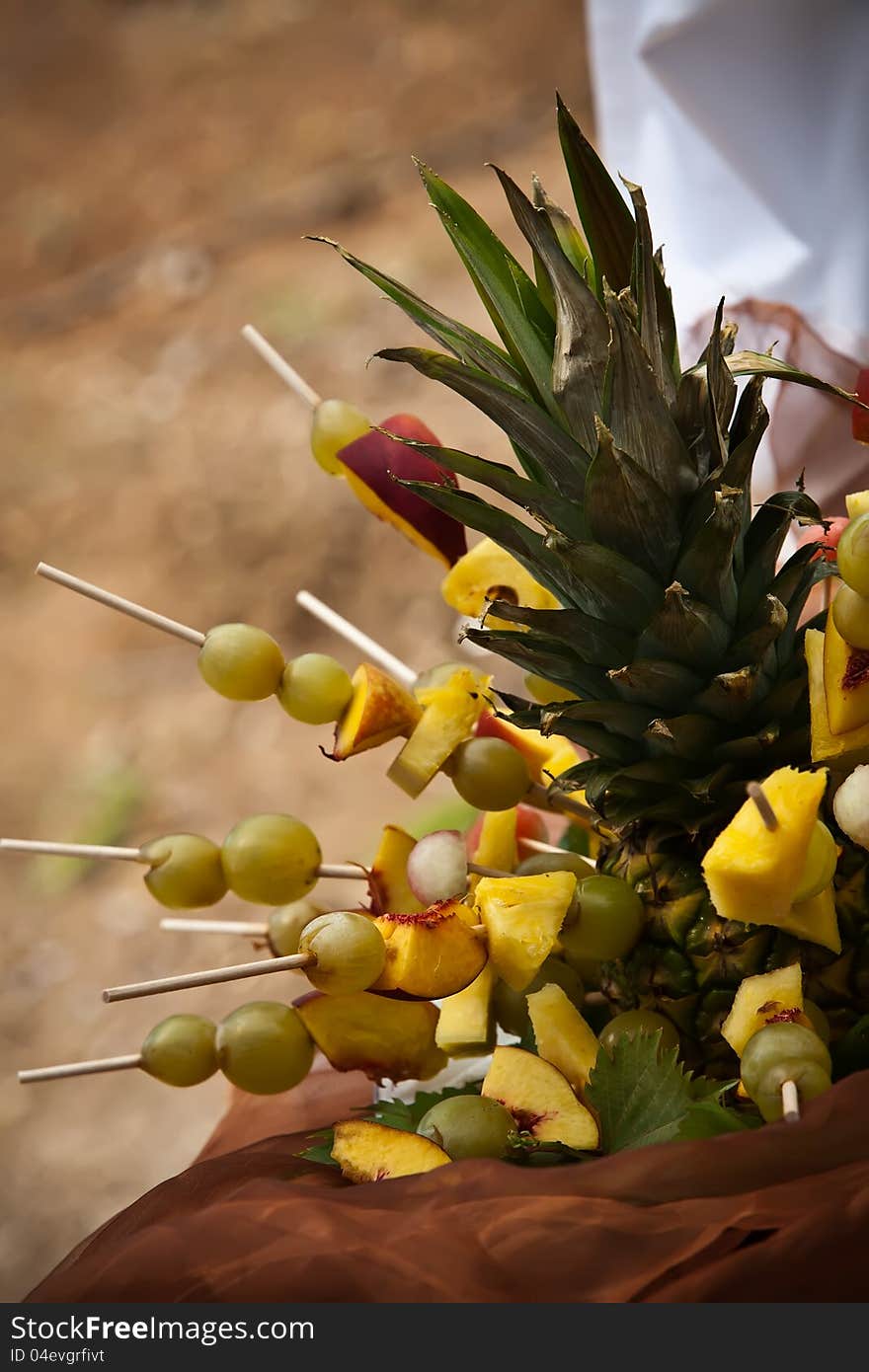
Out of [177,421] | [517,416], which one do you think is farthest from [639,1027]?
[177,421]

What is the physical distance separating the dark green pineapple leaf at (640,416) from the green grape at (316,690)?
0.17m

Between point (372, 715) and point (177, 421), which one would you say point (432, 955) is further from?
point (177, 421)

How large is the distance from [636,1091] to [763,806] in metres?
0.13

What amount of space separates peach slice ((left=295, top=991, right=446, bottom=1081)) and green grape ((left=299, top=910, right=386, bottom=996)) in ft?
0.10

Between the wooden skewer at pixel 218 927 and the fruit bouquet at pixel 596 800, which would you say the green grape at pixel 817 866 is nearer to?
the fruit bouquet at pixel 596 800

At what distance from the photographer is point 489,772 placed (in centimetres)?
55

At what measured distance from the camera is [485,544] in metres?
0.58

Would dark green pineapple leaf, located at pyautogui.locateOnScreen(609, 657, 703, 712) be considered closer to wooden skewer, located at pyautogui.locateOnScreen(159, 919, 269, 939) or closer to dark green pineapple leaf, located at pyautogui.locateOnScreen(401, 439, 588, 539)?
dark green pineapple leaf, located at pyautogui.locateOnScreen(401, 439, 588, 539)

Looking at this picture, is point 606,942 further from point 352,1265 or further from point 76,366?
point 76,366

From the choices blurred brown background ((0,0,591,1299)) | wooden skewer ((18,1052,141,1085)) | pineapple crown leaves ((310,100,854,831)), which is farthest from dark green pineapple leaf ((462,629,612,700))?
blurred brown background ((0,0,591,1299))

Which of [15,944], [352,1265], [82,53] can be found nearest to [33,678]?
[15,944]

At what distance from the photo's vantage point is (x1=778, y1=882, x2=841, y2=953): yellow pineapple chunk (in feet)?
1.50

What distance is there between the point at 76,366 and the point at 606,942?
352cm

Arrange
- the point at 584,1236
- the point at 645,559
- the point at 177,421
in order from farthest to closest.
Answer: the point at 177,421 → the point at 645,559 → the point at 584,1236
